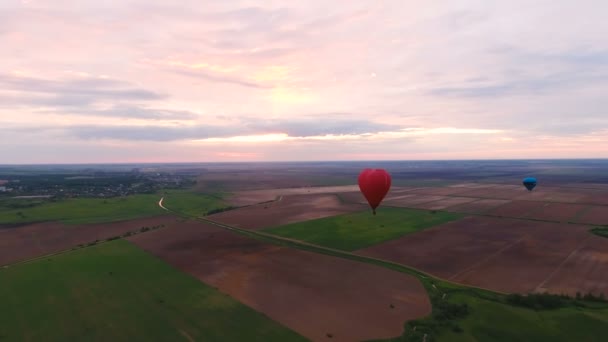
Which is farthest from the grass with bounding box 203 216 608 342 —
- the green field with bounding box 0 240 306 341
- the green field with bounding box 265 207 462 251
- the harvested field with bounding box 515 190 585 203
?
the harvested field with bounding box 515 190 585 203

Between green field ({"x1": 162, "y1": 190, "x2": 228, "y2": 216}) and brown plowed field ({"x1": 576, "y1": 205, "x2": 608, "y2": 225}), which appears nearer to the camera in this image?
brown plowed field ({"x1": 576, "y1": 205, "x2": 608, "y2": 225})

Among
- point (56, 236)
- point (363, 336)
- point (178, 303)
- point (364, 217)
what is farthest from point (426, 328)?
point (56, 236)

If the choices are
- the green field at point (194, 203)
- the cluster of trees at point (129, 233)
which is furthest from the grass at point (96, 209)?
the cluster of trees at point (129, 233)

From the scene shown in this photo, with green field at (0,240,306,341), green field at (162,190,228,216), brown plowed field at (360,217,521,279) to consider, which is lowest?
green field at (0,240,306,341)

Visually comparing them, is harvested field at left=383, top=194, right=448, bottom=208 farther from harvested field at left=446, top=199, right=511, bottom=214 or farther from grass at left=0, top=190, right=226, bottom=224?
grass at left=0, top=190, right=226, bottom=224

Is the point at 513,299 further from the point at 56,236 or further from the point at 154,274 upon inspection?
the point at 56,236

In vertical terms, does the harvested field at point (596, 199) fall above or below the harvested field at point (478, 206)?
above

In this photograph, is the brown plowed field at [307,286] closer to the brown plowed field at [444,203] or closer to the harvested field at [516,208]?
the harvested field at [516,208]
